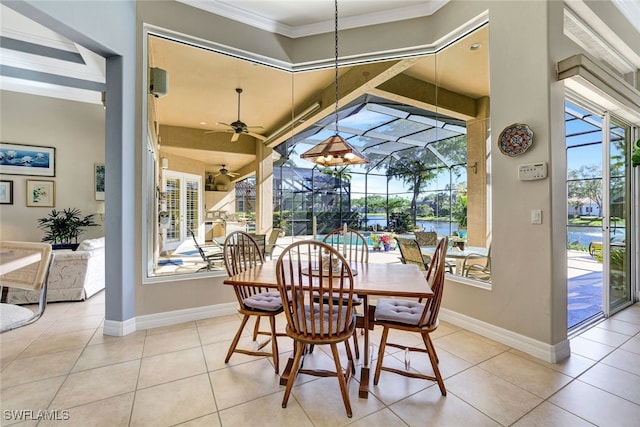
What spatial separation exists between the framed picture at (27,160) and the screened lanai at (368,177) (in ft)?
16.0

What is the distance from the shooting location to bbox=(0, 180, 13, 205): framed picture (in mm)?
5227

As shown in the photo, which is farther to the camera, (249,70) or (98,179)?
(98,179)

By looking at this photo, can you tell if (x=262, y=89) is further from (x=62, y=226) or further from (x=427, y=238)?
(x=62, y=226)

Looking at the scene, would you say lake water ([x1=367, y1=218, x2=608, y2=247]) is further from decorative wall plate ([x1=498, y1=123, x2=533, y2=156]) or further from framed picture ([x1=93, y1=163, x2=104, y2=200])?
framed picture ([x1=93, y1=163, x2=104, y2=200])

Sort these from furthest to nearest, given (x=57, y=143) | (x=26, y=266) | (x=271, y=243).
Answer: (x=57, y=143) < (x=271, y=243) < (x=26, y=266)

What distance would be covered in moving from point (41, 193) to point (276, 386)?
6.31 metres

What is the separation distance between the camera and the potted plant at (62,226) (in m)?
5.37

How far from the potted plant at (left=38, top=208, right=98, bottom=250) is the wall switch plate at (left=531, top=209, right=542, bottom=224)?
7.08 m

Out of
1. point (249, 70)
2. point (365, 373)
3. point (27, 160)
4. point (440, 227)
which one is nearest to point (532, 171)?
point (440, 227)

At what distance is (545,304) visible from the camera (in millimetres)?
2385

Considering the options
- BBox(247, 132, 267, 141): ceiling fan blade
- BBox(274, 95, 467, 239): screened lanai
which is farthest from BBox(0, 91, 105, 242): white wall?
BBox(274, 95, 467, 239): screened lanai

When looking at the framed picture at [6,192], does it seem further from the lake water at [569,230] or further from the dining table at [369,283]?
the lake water at [569,230]

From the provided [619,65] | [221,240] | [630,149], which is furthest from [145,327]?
[619,65]

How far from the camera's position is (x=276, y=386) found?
2.02 meters
